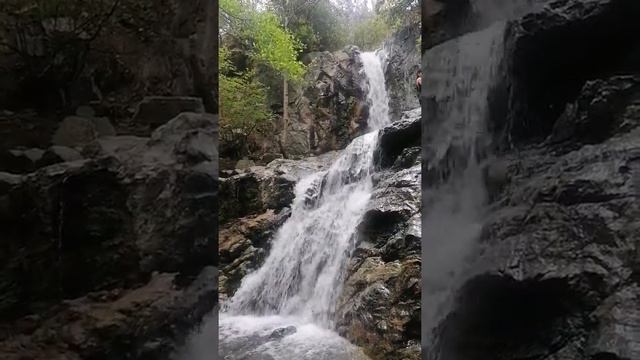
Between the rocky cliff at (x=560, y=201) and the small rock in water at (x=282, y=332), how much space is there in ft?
9.35

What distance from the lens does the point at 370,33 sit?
948 centimetres

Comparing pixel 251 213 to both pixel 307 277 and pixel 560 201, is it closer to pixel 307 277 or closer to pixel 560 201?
pixel 307 277

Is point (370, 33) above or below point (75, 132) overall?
above

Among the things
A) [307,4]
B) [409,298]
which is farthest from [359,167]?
[307,4]

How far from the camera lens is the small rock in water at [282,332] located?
4277 mm

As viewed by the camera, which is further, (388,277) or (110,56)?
(388,277)

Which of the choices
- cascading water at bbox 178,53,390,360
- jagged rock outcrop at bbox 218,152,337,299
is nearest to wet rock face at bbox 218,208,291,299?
jagged rock outcrop at bbox 218,152,337,299

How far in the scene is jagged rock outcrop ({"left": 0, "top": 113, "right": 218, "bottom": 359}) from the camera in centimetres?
135

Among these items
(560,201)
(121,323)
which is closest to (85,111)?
(121,323)

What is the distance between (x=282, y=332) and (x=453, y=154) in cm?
321

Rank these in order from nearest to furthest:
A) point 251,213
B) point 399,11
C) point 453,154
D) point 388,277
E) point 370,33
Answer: point 453,154 < point 388,277 < point 251,213 < point 399,11 < point 370,33

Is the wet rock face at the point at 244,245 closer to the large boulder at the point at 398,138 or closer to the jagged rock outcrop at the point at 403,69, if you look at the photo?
the large boulder at the point at 398,138

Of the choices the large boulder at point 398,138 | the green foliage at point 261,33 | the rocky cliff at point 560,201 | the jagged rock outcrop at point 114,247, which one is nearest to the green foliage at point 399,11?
the green foliage at point 261,33

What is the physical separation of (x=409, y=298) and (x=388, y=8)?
5.90 meters
